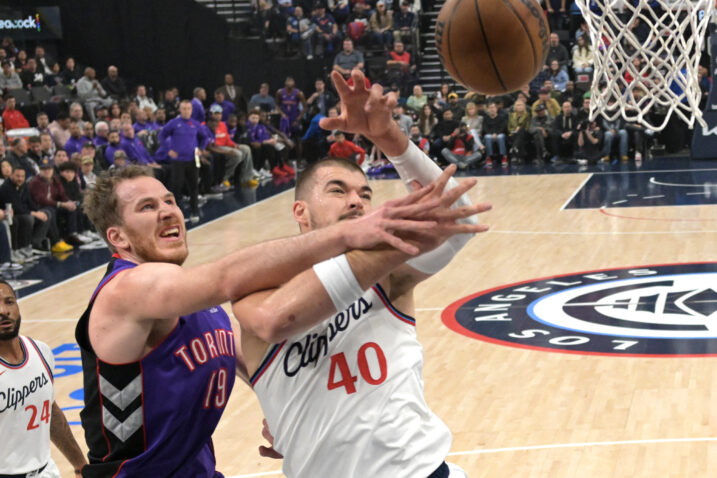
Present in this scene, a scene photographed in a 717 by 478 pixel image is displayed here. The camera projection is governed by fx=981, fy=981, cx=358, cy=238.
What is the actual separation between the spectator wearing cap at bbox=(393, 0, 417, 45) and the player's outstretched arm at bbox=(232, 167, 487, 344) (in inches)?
855

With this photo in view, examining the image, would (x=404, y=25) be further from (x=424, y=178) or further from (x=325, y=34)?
(x=424, y=178)

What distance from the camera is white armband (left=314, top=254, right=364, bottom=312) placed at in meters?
2.26

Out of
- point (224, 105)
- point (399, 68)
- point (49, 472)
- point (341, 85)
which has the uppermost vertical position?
point (341, 85)

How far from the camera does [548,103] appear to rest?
19.5 m

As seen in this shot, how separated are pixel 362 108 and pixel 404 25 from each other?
851 inches

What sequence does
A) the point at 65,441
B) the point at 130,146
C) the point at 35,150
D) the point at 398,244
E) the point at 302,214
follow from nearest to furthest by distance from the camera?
1. the point at 398,244
2. the point at 302,214
3. the point at 65,441
4. the point at 35,150
5. the point at 130,146

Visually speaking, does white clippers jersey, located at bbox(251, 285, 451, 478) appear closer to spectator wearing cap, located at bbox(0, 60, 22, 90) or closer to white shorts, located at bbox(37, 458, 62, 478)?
white shorts, located at bbox(37, 458, 62, 478)

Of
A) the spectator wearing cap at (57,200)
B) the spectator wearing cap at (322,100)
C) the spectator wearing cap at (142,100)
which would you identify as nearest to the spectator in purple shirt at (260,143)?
the spectator wearing cap at (322,100)

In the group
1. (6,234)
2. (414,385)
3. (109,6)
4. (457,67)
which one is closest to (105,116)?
(6,234)

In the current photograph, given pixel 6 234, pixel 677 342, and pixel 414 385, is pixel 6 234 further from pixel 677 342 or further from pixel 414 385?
pixel 414 385

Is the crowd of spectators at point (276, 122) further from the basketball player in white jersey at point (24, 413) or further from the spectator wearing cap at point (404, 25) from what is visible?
the basketball player in white jersey at point (24, 413)

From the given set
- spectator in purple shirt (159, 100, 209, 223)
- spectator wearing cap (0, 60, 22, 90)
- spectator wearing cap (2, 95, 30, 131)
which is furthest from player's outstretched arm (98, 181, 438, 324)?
spectator wearing cap (0, 60, 22, 90)

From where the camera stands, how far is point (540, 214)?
1395 centimetres

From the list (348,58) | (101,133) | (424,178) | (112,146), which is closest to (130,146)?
(112,146)
